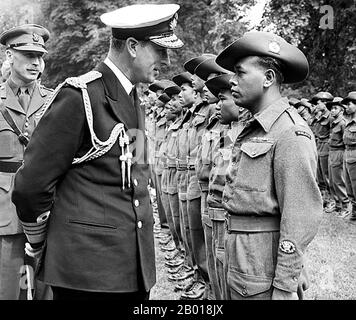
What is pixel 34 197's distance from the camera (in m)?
2.47

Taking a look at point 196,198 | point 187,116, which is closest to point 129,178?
point 196,198

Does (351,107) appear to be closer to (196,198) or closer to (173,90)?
(173,90)

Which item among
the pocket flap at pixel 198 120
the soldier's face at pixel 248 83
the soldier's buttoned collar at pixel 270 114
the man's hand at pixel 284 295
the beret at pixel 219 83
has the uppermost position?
the soldier's face at pixel 248 83

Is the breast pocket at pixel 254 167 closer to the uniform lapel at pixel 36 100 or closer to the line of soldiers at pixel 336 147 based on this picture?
the uniform lapel at pixel 36 100

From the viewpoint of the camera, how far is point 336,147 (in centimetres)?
1250

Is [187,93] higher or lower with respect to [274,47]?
lower

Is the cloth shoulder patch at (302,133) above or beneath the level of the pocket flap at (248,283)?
above

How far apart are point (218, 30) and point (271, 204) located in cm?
1745

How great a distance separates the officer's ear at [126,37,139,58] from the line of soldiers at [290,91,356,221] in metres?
9.08

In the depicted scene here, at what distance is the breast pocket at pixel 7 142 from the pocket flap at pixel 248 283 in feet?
6.88

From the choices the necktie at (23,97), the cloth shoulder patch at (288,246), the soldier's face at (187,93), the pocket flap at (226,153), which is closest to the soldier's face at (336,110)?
the soldier's face at (187,93)

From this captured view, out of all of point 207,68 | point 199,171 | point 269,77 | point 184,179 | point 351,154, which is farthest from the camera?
point 351,154

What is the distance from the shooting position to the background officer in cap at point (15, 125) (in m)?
4.12

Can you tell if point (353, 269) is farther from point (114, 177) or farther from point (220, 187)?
point (114, 177)
